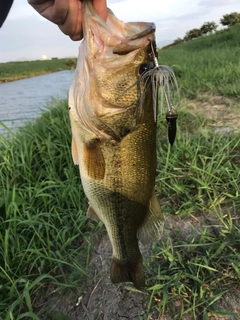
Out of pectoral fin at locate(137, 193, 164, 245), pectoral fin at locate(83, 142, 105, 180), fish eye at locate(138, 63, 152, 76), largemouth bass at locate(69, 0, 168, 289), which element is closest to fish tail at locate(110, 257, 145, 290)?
pectoral fin at locate(137, 193, 164, 245)

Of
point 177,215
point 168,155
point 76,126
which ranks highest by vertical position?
point 76,126

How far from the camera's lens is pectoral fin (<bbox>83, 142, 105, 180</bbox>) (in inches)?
67.7

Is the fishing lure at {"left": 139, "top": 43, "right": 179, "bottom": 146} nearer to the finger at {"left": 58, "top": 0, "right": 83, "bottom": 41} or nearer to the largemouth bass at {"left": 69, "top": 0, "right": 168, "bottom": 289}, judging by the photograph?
the largemouth bass at {"left": 69, "top": 0, "right": 168, "bottom": 289}

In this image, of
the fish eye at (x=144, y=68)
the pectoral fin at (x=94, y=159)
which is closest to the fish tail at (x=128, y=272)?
the pectoral fin at (x=94, y=159)

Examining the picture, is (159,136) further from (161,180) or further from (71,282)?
(71,282)

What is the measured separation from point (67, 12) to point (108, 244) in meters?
1.88

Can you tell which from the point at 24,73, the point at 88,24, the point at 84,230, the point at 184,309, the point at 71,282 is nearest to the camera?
the point at 88,24

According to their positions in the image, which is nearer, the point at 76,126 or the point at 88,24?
the point at 88,24

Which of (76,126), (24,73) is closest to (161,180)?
(76,126)

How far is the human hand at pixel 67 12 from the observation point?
61.1 inches

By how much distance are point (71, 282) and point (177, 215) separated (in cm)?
99

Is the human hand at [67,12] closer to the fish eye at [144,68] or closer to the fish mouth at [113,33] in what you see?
the fish mouth at [113,33]

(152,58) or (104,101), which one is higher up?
(152,58)

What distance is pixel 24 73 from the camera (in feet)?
94.6
